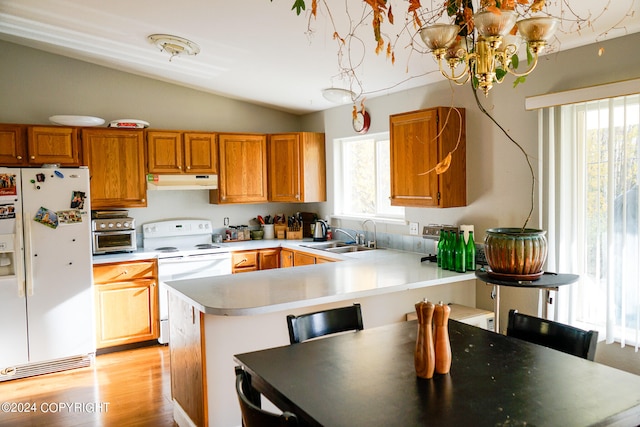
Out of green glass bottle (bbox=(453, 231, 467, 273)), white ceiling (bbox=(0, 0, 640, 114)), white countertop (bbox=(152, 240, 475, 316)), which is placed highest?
white ceiling (bbox=(0, 0, 640, 114))

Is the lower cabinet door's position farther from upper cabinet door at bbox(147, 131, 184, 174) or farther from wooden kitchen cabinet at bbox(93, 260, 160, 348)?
upper cabinet door at bbox(147, 131, 184, 174)

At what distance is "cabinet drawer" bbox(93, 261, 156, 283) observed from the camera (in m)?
4.34

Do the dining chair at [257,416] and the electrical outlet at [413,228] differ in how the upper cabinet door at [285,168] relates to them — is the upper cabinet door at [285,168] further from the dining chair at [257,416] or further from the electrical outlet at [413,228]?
the dining chair at [257,416]

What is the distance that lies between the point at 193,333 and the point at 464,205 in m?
2.21

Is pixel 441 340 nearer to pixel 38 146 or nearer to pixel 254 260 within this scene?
pixel 254 260

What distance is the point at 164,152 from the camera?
4.90 metres

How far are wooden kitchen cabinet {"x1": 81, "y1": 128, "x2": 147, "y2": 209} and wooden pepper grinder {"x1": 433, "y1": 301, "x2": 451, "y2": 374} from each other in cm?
388

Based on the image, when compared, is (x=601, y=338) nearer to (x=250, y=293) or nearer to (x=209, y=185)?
(x=250, y=293)

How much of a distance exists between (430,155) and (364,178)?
147 cm

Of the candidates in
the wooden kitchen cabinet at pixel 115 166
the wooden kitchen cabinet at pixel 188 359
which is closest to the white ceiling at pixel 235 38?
the wooden kitchen cabinet at pixel 115 166

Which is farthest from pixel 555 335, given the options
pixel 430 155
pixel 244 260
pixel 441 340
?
pixel 244 260

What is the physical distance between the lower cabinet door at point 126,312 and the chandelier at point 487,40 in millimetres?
3757

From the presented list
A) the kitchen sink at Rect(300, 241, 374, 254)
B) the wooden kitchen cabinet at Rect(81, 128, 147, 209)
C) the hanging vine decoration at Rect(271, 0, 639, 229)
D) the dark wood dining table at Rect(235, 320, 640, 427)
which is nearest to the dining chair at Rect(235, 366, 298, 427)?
the dark wood dining table at Rect(235, 320, 640, 427)

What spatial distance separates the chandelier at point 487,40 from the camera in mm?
1371
